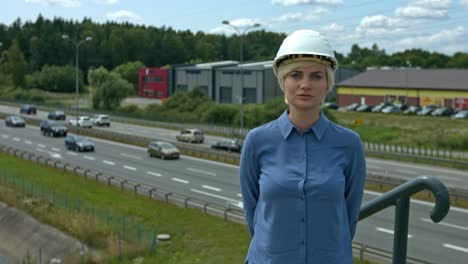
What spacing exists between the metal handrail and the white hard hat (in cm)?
80

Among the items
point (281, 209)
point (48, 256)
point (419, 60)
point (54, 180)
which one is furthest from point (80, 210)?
point (419, 60)

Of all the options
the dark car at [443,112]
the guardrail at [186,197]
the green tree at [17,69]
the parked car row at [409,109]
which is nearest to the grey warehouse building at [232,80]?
the parked car row at [409,109]

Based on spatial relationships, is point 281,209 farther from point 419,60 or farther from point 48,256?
point 419,60

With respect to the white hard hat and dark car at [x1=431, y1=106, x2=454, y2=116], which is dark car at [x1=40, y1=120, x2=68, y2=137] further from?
the white hard hat

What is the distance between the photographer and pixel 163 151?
40812 mm

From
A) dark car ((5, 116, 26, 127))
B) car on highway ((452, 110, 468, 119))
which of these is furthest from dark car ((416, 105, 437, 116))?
dark car ((5, 116, 26, 127))

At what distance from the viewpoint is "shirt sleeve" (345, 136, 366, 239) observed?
9.46 feet

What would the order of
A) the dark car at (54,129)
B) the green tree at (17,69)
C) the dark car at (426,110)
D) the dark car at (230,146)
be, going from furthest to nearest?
the green tree at (17,69)
the dark car at (426,110)
the dark car at (54,129)
the dark car at (230,146)

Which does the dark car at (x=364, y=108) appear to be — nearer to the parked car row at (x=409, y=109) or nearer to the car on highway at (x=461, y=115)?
the parked car row at (x=409, y=109)

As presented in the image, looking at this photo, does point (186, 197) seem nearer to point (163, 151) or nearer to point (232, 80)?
point (163, 151)

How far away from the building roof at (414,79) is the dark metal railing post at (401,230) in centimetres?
7703

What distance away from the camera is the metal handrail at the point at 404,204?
301 centimetres

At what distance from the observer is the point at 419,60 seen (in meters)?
153

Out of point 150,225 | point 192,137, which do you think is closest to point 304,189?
point 150,225
